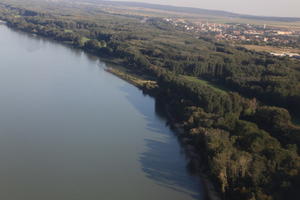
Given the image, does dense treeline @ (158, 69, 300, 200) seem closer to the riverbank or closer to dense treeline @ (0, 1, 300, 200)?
dense treeline @ (0, 1, 300, 200)

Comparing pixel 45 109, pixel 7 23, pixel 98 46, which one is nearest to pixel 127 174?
pixel 45 109

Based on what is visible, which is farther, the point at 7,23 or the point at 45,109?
the point at 7,23

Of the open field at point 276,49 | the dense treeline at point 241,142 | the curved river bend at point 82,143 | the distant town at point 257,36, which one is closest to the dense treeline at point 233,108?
the dense treeline at point 241,142

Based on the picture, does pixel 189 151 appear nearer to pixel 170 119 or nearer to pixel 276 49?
pixel 170 119

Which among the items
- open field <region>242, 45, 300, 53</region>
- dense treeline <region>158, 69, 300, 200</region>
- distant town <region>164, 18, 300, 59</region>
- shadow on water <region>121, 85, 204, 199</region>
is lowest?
shadow on water <region>121, 85, 204, 199</region>

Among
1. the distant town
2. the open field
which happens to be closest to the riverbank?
the distant town

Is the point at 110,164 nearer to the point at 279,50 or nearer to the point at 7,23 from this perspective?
the point at 279,50

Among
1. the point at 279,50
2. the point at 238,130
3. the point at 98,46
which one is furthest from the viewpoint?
the point at 279,50
